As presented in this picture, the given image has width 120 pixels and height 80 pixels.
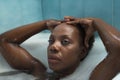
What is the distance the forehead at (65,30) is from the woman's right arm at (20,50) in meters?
0.17

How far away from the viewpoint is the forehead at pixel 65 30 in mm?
1498

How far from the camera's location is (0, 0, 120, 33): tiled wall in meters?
1.86

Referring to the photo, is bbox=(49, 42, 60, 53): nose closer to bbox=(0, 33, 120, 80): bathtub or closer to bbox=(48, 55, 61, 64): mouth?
bbox=(48, 55, 61, 64): mouth

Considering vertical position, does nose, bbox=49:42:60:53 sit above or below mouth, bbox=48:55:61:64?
above

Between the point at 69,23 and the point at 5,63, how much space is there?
1.51ft

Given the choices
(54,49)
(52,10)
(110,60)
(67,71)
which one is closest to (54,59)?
(54,49)

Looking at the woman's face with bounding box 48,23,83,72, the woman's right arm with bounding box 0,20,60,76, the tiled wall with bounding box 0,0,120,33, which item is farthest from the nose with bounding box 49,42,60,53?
the tiled wall with bounding box 0,0,120,33

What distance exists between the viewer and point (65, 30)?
1504mm

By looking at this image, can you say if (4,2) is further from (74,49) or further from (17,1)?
(74,49)

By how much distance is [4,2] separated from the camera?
2008mm

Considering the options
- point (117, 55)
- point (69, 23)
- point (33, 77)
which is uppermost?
point (69, 23)

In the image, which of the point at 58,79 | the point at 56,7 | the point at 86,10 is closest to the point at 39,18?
the point at 56,7


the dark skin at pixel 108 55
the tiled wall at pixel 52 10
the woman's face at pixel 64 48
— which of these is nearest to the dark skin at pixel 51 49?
the woman's face at pixel 64 48

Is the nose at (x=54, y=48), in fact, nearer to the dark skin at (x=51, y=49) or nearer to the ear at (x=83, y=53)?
the dark skin at (x=51, y=49)
